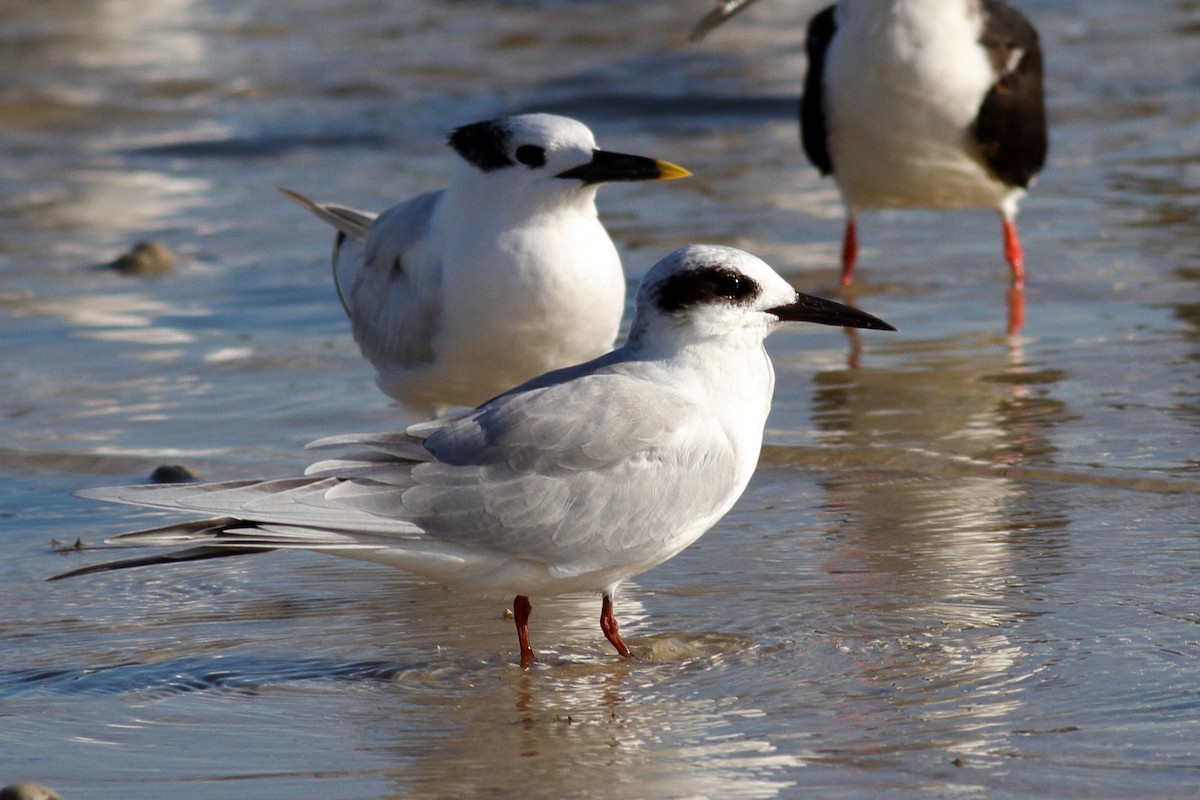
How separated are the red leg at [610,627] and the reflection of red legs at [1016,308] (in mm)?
3246

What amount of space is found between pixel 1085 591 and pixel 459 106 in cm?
927

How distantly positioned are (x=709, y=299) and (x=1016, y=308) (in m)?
3.41

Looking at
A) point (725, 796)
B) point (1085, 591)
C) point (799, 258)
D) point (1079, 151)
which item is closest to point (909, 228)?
point (799, 258)

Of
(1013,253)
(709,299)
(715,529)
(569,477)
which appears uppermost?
(709,299)

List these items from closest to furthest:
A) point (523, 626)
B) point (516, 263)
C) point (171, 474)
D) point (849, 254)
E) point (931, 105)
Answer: point (523, 626), point (516, 263), point (171, 474), point (931, 105), point (849, 254)

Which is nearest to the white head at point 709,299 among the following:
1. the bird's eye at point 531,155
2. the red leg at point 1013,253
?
the bird's eye at point 531,155

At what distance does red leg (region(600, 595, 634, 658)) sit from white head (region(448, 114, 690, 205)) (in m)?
1.40

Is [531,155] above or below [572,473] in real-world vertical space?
above

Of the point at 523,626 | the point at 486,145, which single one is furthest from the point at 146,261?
the point at 523,626

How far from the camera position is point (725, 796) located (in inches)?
125

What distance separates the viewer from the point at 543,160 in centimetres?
508

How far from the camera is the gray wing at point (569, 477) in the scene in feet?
12.6

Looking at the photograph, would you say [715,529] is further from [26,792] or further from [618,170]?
[26,792]

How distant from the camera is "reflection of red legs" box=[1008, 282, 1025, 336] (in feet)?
22.7
